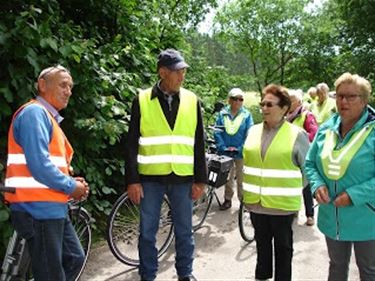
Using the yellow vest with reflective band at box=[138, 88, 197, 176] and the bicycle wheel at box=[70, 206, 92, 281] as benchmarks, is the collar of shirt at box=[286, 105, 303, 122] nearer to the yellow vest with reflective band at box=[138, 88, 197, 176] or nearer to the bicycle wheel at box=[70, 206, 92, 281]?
the yellow vest with reflective band at box=[138, 88, 197, 176]

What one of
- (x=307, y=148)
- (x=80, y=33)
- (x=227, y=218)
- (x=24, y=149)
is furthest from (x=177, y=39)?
(x=24, y=149)

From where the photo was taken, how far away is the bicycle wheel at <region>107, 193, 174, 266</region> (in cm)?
430

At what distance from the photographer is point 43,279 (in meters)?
2.74

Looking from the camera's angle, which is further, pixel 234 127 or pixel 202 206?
pixel 234 127

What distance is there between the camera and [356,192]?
9.16ft

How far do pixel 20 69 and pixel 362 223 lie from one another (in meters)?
3.11

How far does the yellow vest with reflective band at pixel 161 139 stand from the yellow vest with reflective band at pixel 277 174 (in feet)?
1.86

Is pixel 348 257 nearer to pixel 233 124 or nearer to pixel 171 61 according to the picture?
pixel 171 61

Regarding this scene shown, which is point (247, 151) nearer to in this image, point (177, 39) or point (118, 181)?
point (118, 181)

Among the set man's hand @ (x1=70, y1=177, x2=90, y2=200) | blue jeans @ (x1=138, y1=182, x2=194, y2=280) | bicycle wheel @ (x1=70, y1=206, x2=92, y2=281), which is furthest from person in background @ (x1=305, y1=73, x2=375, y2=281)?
bicycle wheel @ (x1=70, y1=206, x2=92, y2=281)

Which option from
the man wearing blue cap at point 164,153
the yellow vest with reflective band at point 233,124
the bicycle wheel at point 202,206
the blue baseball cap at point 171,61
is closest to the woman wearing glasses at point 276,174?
the man wearing blue cap at point 164,153

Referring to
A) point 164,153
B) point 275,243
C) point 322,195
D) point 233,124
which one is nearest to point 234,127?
point 233,124

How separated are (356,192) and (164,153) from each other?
1.54m

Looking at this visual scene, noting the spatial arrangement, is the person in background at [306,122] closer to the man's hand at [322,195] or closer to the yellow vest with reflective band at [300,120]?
the yellow vest with reflective band at [300,120]
